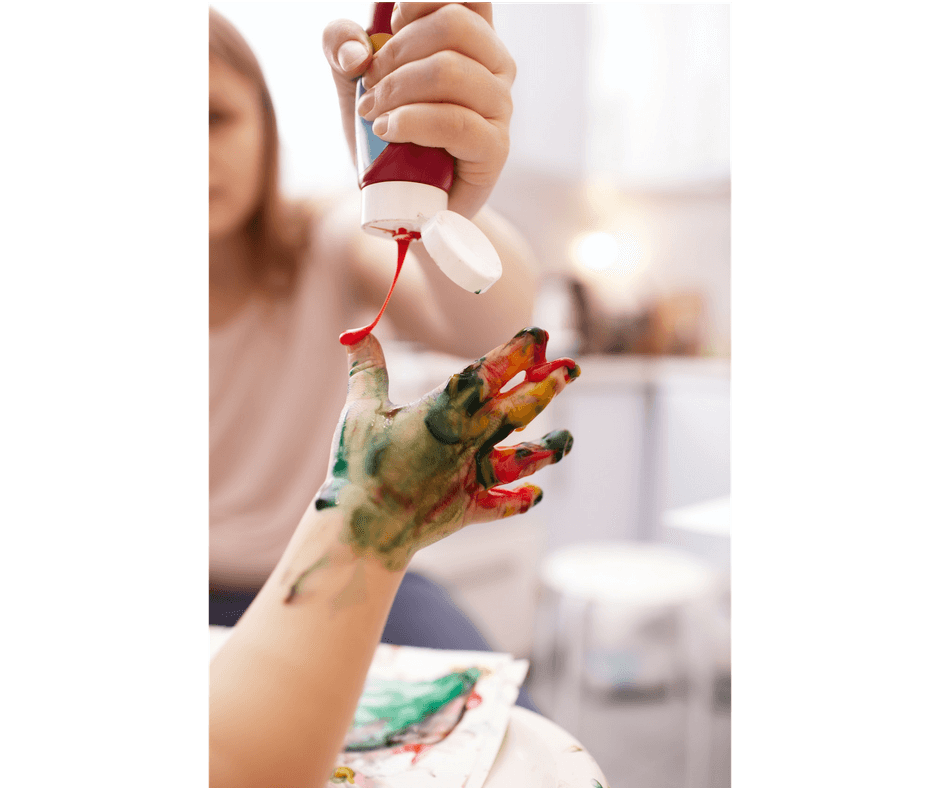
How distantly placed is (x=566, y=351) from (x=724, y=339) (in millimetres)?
147

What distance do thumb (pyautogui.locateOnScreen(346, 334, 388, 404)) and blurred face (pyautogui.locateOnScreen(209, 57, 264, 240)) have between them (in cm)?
24

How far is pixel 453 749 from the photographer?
1.19ft

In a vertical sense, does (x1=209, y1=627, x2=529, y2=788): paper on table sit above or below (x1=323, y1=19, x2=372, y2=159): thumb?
below

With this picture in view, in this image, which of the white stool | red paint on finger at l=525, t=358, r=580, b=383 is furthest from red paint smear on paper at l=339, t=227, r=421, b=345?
the white stool

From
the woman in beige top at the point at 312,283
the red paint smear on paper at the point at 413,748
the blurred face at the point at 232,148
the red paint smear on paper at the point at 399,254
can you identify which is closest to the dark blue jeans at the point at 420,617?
the woman in beige top at the point at 312,283

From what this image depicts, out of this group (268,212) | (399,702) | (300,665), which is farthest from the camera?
(268,212)

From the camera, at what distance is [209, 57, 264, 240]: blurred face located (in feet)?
1.48

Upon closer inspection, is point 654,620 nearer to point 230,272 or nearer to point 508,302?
point 508,302

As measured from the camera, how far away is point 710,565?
530 millimetres

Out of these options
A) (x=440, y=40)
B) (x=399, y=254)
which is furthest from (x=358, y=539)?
(x=440, y=40)

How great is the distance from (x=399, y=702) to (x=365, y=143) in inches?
15.8

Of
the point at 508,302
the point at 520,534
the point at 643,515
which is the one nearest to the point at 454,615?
the point at 520,534

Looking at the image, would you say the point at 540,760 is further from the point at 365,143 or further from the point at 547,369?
the point at 365,143

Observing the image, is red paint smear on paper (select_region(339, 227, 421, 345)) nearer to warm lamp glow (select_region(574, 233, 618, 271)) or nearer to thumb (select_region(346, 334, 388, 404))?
thumb (select_region(346, 334, 388, 404))
